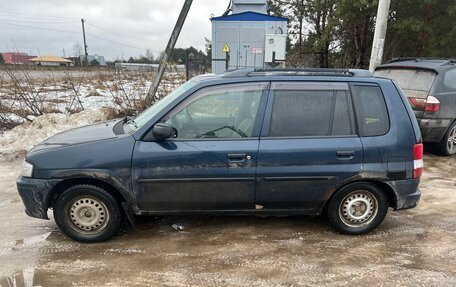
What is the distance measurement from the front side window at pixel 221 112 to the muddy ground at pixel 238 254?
1.14 metres

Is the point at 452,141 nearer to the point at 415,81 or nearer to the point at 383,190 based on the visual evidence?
the point at 415,81

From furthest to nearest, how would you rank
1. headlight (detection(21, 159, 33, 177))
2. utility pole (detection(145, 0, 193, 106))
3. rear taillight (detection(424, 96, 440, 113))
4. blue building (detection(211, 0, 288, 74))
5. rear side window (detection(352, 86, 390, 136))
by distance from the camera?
1. blue building (detection(211, 0, 288, 74))
2. utility pole (detection(145, 0, 193, 106))
3. rear taillight (detection(424, 96, 440, 113))
4. rear side window (detection(352, 86, 390, 136))
5. headlight (detection(21, 159, 33, 177))

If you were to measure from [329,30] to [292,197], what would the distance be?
1418cm

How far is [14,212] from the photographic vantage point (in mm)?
4840

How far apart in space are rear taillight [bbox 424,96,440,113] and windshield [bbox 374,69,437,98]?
Answer: 0.37 ft

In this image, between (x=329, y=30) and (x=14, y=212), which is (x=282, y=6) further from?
(x=14, y=212)

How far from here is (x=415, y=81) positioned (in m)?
7.13

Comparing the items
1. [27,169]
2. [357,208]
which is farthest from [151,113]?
[357,208]

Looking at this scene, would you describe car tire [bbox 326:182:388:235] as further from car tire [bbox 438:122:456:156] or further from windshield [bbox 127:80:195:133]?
car tire [bbox 438:122:456:156]

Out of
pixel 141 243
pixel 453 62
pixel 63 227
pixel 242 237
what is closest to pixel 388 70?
pixel 453 62

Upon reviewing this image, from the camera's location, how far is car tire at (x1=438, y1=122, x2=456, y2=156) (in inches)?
284

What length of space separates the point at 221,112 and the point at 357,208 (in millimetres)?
1783

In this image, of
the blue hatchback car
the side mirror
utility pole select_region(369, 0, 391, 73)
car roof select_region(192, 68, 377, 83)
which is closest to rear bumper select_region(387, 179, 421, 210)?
the blue hatchback car

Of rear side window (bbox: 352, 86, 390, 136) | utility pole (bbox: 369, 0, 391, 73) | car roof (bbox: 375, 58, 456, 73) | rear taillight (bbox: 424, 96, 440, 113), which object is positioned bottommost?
rear taillight (bbox: 424, 96, 440, 113)
